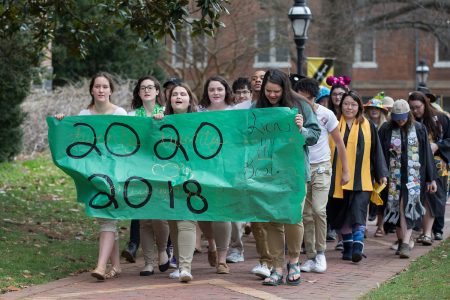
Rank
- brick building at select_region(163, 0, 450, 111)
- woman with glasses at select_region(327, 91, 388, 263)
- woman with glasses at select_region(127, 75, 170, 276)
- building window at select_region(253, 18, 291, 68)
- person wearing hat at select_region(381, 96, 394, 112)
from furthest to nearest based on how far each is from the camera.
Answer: building window at select_region(253, 18, 291, 68)
brick building at select_region(163, 0, 450, 111)
person wearing hat at select_region(381, 96, 394, 112)
woman with glasses at select_region(327, 91, 388, 263)
woman with glasses at select_region(127, 75, 170, 276)

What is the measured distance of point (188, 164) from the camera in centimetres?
921

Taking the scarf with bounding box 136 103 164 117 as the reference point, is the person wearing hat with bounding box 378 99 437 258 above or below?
below

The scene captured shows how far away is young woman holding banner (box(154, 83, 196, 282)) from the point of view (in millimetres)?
8977

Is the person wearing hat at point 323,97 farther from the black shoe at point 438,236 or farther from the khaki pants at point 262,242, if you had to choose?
the khaki pants at point 262,242

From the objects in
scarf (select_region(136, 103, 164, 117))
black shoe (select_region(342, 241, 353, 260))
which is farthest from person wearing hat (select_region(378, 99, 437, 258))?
scarf (select_region(136, 103, 164, 117))

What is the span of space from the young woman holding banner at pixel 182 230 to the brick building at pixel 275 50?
20.5 metres

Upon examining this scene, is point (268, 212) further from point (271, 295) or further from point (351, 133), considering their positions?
point (351, 133)

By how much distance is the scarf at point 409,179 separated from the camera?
11180 mm

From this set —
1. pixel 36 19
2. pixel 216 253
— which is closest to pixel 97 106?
pixel 216 253

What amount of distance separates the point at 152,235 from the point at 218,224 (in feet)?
Answer: 2.31

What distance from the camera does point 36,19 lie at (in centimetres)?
1508

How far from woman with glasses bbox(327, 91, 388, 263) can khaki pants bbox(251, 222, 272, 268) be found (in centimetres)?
160

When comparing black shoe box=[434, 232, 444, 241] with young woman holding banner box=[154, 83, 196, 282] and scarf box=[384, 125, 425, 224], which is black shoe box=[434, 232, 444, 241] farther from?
young woman holding banner box=[154, 83, 196, 282]

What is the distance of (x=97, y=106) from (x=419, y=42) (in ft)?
121
